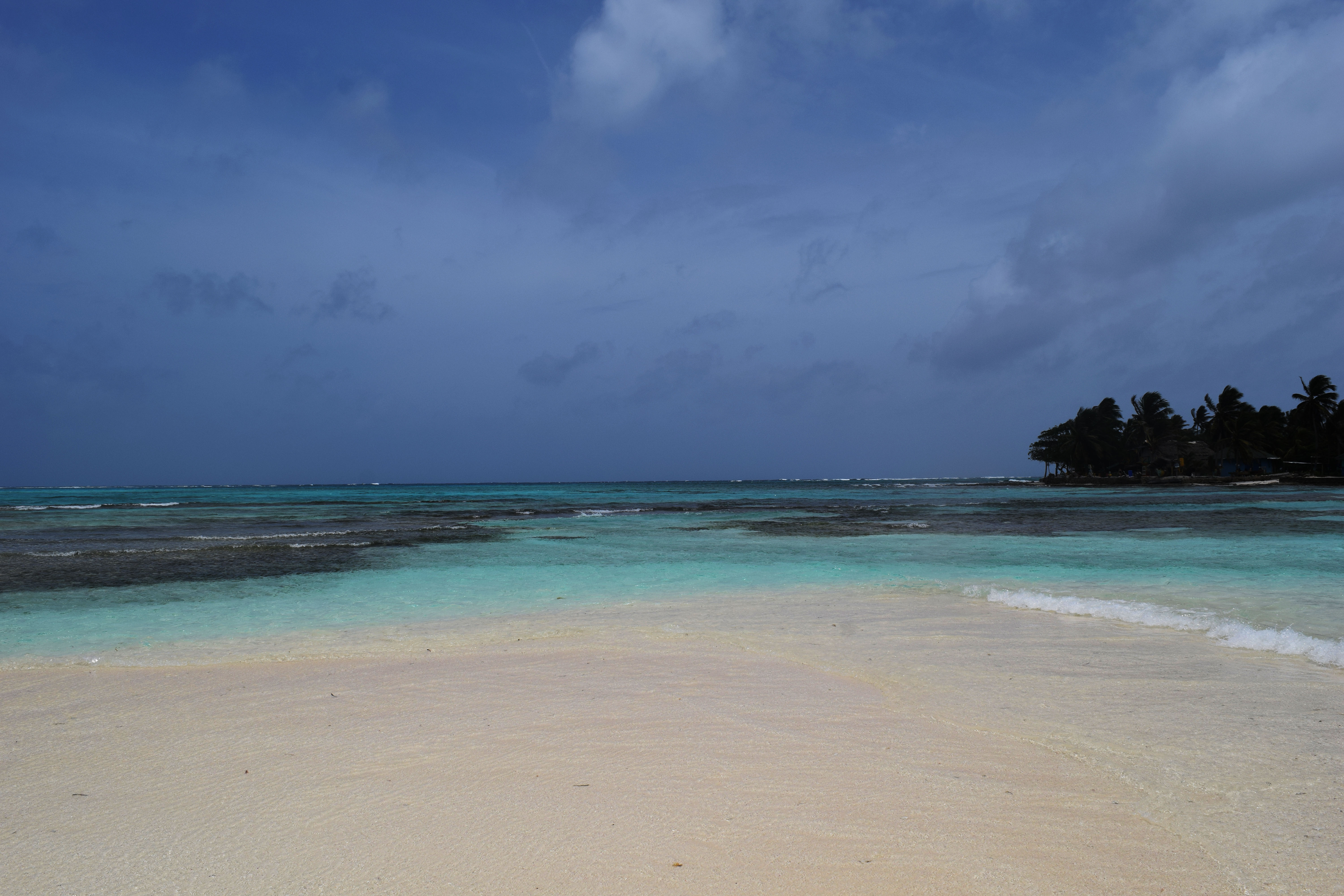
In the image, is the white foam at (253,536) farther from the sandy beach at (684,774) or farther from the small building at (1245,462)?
the small building at (1245,462)

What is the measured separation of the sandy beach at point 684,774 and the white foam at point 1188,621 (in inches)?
13.1

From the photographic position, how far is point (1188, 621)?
7.37 metres

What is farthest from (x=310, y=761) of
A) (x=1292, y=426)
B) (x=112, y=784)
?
(x=1292, y=426)

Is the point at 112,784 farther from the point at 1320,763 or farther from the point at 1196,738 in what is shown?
the point at 1320,763

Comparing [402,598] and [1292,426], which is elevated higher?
[1292,426]

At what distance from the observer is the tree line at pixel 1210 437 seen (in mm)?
66188

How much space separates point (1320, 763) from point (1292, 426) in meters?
92.7

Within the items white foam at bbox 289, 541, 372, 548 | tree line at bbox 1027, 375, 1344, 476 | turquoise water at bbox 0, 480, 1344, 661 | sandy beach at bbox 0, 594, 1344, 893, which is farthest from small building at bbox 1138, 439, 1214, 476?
sandy beach at bbox 0, 594, 1344, 893

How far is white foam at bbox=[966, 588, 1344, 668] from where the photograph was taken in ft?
19.6

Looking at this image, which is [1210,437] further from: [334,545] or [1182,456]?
[334,545]

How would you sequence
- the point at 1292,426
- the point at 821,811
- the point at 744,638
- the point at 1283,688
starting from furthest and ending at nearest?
the point at 1292,426
the point at 744,638
the point at 1283,688
the point at 821,811

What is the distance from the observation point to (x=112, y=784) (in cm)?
352

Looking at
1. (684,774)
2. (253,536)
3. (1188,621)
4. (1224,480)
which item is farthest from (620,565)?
(1224,480)

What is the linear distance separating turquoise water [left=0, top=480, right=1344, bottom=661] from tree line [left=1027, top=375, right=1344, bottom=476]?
4305 cm
